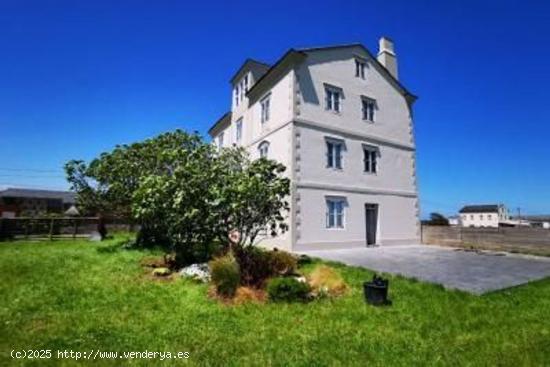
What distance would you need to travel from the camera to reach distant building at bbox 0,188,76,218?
4975 centimetres

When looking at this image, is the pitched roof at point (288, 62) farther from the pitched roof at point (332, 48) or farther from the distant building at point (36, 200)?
the distant building at point (36, 200)

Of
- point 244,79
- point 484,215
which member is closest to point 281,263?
point 244,79

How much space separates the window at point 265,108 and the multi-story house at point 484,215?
238 feet

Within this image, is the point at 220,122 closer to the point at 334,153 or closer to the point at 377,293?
the point at 334,153

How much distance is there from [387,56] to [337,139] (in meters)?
8.37

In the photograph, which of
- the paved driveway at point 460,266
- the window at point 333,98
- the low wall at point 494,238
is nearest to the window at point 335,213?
the paved driveway at point 460,266

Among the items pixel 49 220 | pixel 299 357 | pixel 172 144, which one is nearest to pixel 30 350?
pixel 299 357

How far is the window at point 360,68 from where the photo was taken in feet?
66.4

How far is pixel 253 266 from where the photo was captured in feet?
32.8

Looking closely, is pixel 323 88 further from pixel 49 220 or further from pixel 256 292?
pixel 49 220

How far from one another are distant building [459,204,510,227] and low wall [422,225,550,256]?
6472 cm

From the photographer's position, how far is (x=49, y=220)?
24.4 meters

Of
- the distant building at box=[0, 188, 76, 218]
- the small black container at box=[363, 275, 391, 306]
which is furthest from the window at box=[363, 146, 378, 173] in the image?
the distant building at box=[0, 188, 76, 218]

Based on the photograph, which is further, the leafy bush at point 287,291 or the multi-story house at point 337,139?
the multi-story house at point 337,139
